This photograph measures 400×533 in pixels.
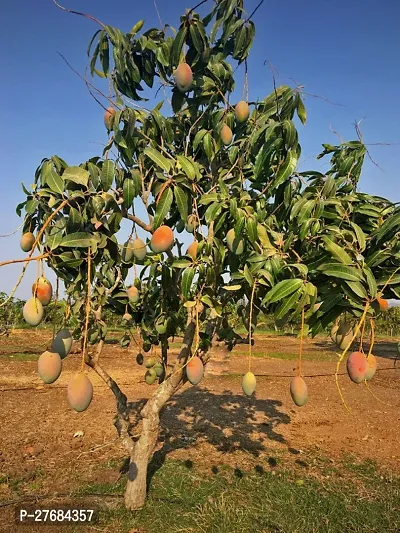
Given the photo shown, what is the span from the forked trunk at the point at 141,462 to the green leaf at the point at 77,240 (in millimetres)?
1804

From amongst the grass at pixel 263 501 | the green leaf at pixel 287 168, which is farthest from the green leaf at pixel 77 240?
the grass at pixel 263 501

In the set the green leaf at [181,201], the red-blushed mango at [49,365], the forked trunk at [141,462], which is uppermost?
the green leaf at [181,201]

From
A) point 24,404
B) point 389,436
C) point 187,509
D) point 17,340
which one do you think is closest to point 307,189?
point 187,509

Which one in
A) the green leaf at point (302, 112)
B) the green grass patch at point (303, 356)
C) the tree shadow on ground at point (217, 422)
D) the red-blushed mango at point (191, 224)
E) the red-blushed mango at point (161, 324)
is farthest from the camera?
the green grass patch at point (303, 356)

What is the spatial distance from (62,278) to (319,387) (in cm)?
731

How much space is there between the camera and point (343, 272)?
167cm

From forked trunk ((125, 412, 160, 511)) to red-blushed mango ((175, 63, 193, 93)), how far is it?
7.26ft

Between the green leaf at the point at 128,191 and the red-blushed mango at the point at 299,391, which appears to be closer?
the red-blushed mango at the point at 299,391

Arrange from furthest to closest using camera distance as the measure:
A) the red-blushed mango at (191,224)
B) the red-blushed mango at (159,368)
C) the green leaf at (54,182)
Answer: the red-blushed mango at (159,368)
the red-blushed mango at (191,224)
the green leaf at (54,182)

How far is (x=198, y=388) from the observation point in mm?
8031

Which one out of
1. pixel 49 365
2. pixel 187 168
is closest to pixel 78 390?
pixel 49 365

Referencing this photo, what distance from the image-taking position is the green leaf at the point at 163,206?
1.91 meters

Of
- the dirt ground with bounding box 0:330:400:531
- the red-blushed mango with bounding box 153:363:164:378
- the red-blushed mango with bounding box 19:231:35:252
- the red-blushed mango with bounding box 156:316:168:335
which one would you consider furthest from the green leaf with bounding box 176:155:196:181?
the red-blushed mango with bounding box 153:363:164:378

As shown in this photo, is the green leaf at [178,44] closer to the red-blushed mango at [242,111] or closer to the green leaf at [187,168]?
the red-blushed mango at [242,111]
